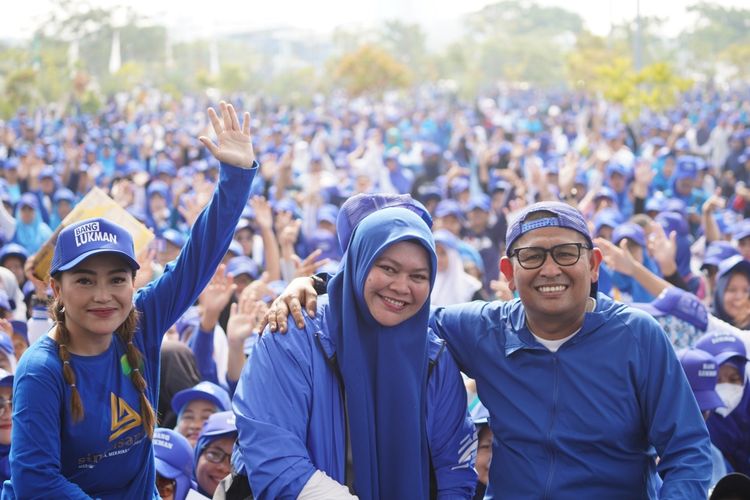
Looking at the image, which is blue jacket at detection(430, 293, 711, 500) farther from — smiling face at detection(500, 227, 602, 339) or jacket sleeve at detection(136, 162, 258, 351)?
jacket sleeve at detection(136, 162, 258, 351)

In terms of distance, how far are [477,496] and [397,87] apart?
130 ft

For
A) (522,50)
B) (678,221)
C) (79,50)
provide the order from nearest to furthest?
(678,221), (79,50), (522,50)

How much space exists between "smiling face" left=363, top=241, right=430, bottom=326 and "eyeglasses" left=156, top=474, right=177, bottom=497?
1.88 meters

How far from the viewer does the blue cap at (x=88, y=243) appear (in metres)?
2.95

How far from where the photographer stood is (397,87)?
4322 centimetres

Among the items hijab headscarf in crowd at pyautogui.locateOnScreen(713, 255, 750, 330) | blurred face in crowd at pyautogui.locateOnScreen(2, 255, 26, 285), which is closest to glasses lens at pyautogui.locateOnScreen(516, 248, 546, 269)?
hijab headscarf in crowd at pyautogui.locateOnScreen(713, 255, 750, 330)

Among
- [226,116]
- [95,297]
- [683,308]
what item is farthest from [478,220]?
[95,297]

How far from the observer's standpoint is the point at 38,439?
279 cm

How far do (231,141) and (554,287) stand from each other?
1169 millimetres

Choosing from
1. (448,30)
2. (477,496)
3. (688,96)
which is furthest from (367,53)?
(448,30)

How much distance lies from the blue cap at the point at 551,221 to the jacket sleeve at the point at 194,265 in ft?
2.91

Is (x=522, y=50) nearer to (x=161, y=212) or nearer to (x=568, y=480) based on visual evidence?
(x=161, y=212)

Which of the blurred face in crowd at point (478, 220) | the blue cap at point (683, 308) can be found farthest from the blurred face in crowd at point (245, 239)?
the blue cap at point (683, 308)

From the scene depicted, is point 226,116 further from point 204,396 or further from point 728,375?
point 728,375
